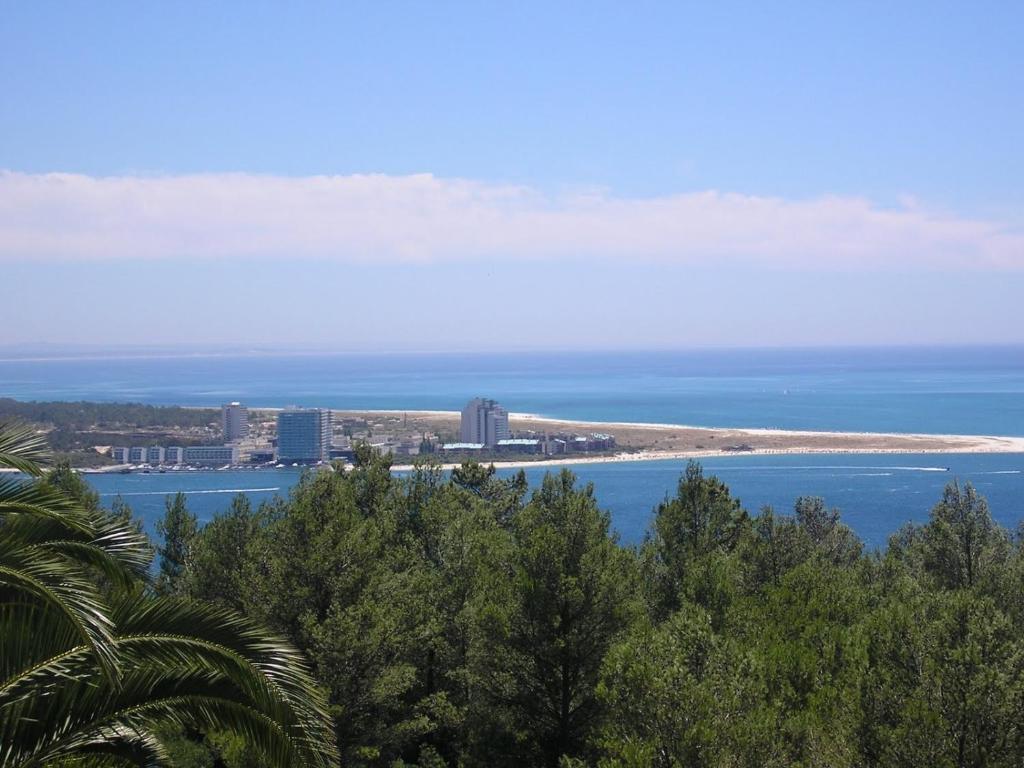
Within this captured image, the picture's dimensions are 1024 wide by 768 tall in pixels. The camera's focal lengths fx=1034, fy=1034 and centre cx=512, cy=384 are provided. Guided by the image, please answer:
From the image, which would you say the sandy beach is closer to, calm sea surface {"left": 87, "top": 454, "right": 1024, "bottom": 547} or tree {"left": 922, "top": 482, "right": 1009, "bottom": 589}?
calm sea surface {"left": 87, "top": 454, "right": 1024, "bottom": 547}

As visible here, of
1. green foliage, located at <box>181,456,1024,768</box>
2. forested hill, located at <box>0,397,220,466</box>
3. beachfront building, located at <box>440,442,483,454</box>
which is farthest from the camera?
beachfront building, located at <box>440,442,483,454</box>

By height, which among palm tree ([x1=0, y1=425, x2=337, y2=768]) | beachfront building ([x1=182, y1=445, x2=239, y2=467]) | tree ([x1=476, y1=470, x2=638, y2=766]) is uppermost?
palm tree ([x1=0, y1=425, x2=337, y2=768])

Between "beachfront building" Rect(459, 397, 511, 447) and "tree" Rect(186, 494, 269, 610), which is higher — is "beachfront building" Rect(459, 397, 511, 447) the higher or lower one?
the lower one

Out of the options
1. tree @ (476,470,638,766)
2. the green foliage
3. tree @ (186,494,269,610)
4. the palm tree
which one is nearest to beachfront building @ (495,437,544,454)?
the green foliage

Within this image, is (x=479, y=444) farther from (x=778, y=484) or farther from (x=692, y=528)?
(x=692, y=528)

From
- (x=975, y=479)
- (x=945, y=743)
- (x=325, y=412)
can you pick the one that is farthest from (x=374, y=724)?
(x=325, y=412)

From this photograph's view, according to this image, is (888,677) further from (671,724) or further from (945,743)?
(671,724)

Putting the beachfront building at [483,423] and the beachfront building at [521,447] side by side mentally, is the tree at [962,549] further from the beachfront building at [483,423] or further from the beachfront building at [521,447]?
the beachfront building at [483,423]
